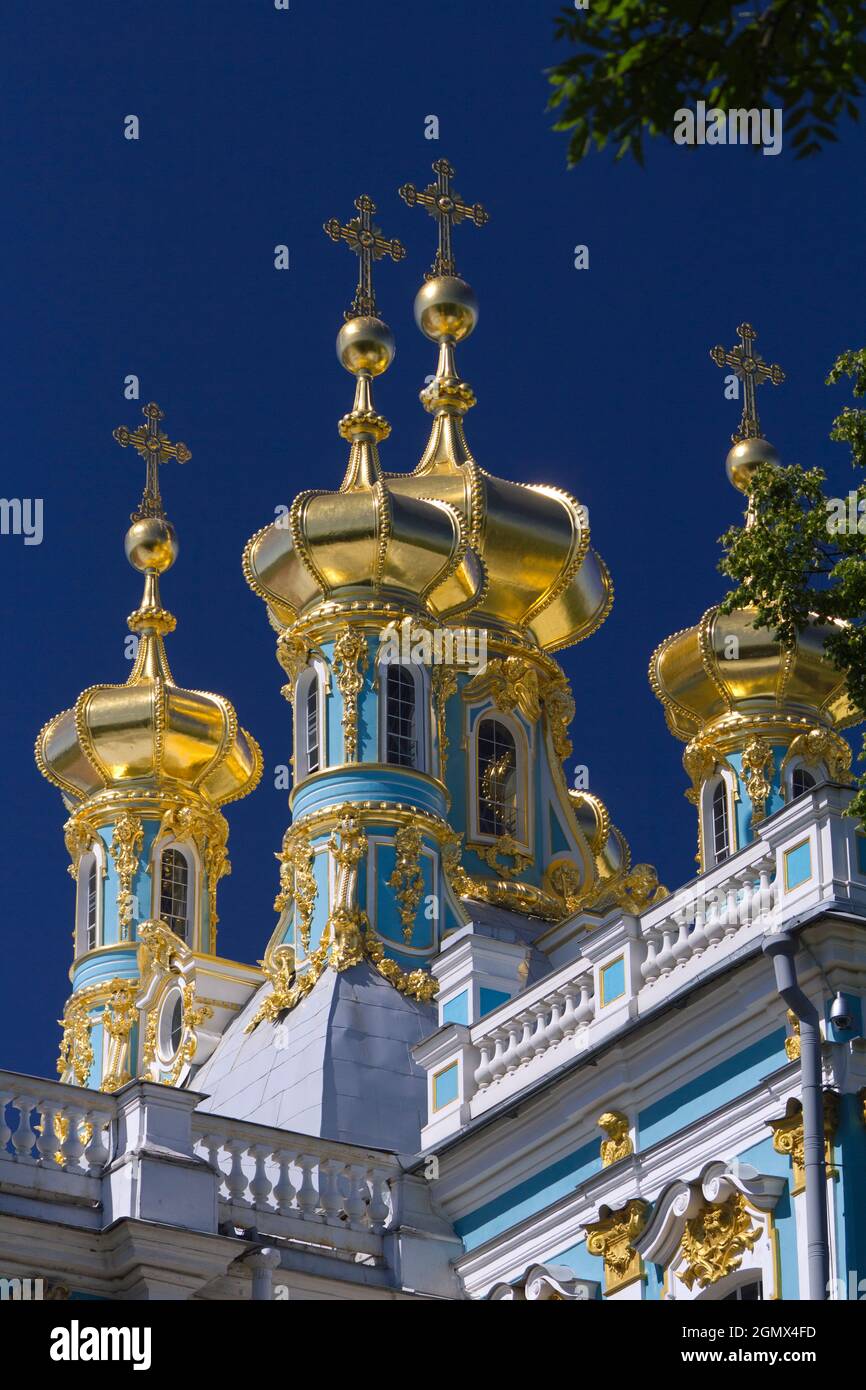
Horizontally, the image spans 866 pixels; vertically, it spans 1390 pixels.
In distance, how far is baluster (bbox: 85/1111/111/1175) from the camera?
21.1 metres

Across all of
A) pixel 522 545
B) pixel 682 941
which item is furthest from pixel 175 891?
pixel 682 941

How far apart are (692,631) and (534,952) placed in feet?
23.1

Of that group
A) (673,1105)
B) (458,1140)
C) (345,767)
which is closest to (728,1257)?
(673,1105)

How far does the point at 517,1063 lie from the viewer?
73.9 feet

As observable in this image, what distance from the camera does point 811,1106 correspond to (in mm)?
18266

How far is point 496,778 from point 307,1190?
898 centimetres

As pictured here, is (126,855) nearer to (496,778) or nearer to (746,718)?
(496,778)

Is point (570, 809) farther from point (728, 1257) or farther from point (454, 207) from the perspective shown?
point (728, 1257)

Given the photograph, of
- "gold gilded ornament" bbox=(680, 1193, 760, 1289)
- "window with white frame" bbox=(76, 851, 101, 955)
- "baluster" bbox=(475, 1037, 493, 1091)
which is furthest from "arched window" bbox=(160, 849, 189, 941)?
"gold gilded ornament" bbox=(680, 1193, 760, 1289)

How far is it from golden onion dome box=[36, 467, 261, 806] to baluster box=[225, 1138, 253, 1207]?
1297 centimetres

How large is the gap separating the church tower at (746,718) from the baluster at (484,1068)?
899 centimetres

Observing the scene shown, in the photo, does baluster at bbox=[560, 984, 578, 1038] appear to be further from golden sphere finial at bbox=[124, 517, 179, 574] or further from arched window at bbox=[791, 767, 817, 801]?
golden sphere finial at bbox=[124, 517, 179, 574]

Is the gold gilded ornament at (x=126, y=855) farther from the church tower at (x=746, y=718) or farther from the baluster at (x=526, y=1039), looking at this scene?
the baluster at (x=526, y=1039)
